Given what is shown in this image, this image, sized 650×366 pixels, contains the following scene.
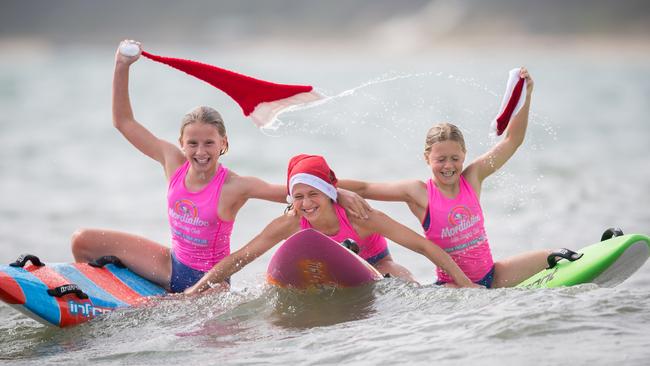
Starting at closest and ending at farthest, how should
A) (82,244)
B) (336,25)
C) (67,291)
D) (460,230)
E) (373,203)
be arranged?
(67,291) < (460,230) < (82,244) < (373,203) < (336,25)

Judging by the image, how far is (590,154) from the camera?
1518 centimetres

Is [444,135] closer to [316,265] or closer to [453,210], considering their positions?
[453,210]

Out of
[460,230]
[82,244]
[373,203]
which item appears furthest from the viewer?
[373,203]

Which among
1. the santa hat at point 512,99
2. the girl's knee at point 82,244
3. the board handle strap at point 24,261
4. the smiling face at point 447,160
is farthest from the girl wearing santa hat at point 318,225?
the santa hat at point 512,99

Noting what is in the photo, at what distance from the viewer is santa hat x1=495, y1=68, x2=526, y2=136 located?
6570mm

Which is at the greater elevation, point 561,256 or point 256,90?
point 256,90

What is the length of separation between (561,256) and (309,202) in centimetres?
178

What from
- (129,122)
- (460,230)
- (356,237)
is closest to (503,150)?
(460,230)

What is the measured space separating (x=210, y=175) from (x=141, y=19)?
69142mm

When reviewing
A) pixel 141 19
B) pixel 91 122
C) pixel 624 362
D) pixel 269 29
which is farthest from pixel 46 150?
pixel 141 19

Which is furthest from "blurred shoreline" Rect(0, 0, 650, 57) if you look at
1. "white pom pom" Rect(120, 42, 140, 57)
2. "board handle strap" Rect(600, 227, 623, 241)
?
"white pom pom" Rect(120, 42, 140, 57)

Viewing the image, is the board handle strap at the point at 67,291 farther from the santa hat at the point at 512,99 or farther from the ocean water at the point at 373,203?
the santa hat at the point at 512,99

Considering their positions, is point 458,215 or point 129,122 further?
point 129,122

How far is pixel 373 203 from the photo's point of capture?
11.3 m
